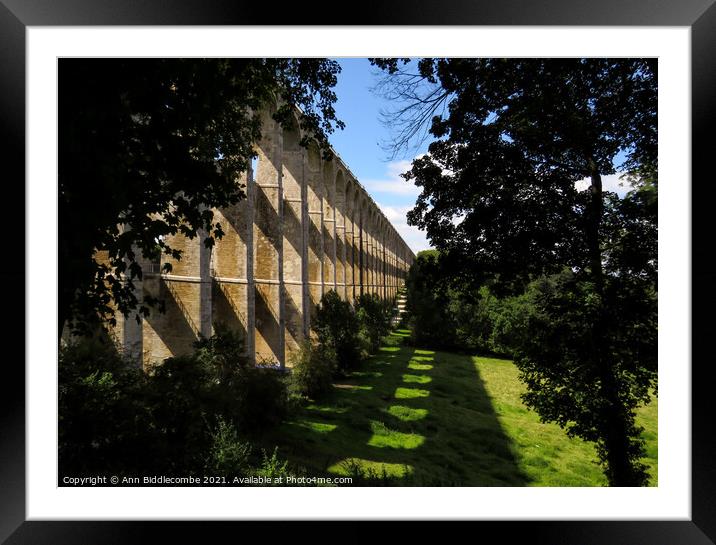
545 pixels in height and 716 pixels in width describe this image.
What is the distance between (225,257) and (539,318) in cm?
1026

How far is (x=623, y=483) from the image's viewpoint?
482cm

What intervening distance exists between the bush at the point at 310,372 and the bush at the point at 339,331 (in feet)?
8.52

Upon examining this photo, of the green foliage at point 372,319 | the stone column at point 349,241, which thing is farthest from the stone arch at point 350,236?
the green foliage at point 372,319

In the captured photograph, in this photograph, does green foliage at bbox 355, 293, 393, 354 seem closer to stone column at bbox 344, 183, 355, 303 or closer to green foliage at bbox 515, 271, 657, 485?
stone column at bbox 344, 183, 355, 303

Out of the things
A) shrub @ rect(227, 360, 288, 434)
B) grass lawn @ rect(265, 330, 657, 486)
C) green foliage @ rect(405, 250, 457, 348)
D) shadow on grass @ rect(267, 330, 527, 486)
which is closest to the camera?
grass lawn @ rect(265, 330, 657, 486)

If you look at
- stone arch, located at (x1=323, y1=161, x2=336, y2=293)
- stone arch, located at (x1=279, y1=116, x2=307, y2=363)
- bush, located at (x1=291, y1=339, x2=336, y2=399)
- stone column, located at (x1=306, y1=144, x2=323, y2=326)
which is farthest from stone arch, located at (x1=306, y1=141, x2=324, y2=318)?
bush, located at (x1=291, y1=339, x2=336, y2=399)

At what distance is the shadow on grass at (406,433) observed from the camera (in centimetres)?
781

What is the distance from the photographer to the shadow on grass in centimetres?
781

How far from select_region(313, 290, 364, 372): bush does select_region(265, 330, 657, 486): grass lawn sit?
118cm

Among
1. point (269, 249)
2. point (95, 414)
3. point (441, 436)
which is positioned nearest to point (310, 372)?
point (441, 436)

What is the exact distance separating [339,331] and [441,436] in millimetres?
8260

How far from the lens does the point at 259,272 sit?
1541 cm
